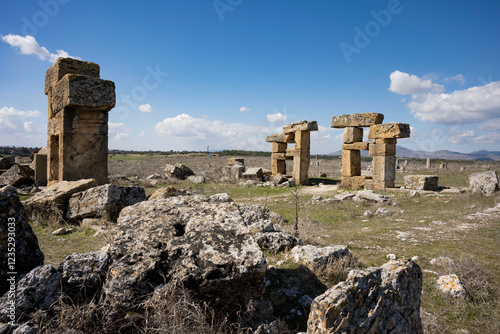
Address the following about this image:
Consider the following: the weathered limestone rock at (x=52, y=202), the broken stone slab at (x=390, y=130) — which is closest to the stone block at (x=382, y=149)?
the broken stone slab at (x=390, y=130)

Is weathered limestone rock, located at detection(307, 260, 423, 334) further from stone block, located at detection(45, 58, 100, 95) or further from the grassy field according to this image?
stone block, located at detection(45, 58, 100, 95)

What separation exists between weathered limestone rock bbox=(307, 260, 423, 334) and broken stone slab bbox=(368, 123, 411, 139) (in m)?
11.7

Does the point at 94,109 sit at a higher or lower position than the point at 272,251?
higher

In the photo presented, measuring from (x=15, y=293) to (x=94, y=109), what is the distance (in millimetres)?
6397

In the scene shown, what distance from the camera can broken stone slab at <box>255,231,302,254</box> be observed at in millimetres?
4215

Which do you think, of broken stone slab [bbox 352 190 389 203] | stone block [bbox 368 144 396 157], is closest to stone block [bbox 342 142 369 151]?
stone block [bbox 368 144 396 157]

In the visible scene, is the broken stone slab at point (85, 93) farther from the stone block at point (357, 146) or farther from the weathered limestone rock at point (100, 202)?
the stone block at point (357, 146)

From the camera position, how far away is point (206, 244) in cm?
245

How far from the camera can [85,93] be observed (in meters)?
7.04

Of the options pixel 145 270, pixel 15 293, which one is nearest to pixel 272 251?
pixel 145 270

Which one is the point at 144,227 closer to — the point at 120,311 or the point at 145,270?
the point at 145,270

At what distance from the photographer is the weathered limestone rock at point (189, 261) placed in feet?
7.04

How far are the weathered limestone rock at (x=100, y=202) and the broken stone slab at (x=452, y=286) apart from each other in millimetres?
5559

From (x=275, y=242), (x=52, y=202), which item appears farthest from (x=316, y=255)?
(x=52, y=202)
